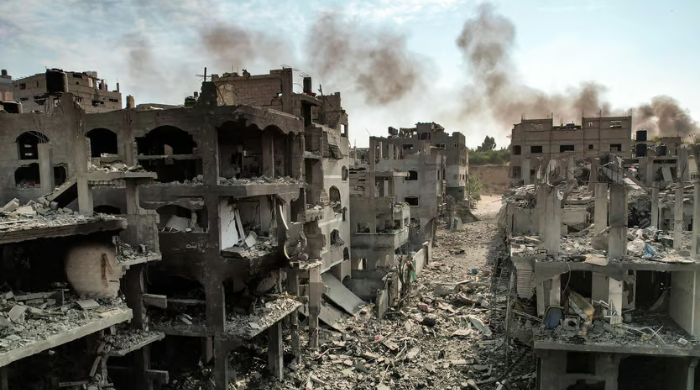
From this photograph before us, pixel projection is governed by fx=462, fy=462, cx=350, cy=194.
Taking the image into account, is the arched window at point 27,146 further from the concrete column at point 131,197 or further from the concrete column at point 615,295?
the concrete column at point 615,295

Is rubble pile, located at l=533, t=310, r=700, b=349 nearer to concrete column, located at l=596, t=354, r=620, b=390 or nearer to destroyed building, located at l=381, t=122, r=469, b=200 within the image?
concrete column, located at l=596, t=354, r=620, b=390

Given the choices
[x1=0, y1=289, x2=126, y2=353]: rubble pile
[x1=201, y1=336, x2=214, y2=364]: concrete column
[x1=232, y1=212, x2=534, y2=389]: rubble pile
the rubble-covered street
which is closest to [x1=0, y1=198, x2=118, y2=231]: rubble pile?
[x1=0, y1=289, x2=126, y2=353]: rubble pile

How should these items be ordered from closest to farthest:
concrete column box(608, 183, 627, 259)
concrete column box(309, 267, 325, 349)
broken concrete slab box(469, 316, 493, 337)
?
concrete column box(608, 183, 627, 259), concrete column box(309, 267, 325, 349), broken concrete slab box(469, 316, 493, 337)

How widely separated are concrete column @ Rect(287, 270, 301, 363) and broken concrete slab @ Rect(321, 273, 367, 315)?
491cm

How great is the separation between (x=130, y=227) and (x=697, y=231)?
1789 centimetres

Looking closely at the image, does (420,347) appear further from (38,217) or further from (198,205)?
(38,217)

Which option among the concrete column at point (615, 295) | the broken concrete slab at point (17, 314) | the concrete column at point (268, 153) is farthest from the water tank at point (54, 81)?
the concrete column at point (615, 295)

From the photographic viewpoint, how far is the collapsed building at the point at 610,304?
556 inches

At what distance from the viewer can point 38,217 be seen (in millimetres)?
11961

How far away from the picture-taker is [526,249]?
17016 mm

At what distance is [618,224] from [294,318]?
12.7 metres

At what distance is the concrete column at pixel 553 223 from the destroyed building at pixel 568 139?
2745 centimetres

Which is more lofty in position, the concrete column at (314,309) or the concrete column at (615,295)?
the concrete column at (615,295)

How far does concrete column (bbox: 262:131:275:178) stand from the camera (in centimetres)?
2016
